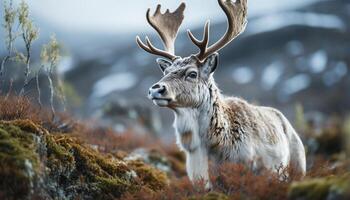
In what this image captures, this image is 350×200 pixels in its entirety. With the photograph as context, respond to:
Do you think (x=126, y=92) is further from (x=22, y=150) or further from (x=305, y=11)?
(x=22, y=150)

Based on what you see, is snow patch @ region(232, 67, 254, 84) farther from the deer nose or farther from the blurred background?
the deer nose

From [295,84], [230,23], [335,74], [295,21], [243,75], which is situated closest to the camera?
[230,23]


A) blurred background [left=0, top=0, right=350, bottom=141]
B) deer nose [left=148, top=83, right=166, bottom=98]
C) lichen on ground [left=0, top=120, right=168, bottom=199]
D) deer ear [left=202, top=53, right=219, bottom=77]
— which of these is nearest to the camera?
lichen on ground [left=0, top=120, right=168, bottom=199]

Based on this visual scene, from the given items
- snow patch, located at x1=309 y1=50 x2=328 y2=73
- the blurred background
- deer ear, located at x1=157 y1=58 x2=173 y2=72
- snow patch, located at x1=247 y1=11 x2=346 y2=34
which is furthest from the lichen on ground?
snow patch, located at x1=247 y1=11 x2=346 y2=34

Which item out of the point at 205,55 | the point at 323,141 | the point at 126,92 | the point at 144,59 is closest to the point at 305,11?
the point at 144,59

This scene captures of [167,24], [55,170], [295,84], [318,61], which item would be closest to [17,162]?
[55,170]

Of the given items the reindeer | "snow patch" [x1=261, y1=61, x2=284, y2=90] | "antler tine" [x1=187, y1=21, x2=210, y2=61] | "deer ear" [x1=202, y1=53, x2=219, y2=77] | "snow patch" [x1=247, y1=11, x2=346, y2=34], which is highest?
"snow patch" [x1=247, y1=11, x2=346, y2=34]

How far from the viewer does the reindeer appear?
375 inches

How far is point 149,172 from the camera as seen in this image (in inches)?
421

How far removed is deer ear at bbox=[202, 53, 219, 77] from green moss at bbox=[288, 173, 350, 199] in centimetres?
332

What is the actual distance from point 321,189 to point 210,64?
12.6ft

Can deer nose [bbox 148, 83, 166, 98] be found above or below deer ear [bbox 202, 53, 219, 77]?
below

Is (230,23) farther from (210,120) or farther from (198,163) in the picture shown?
(198,163)

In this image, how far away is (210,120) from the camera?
9.73 metres
